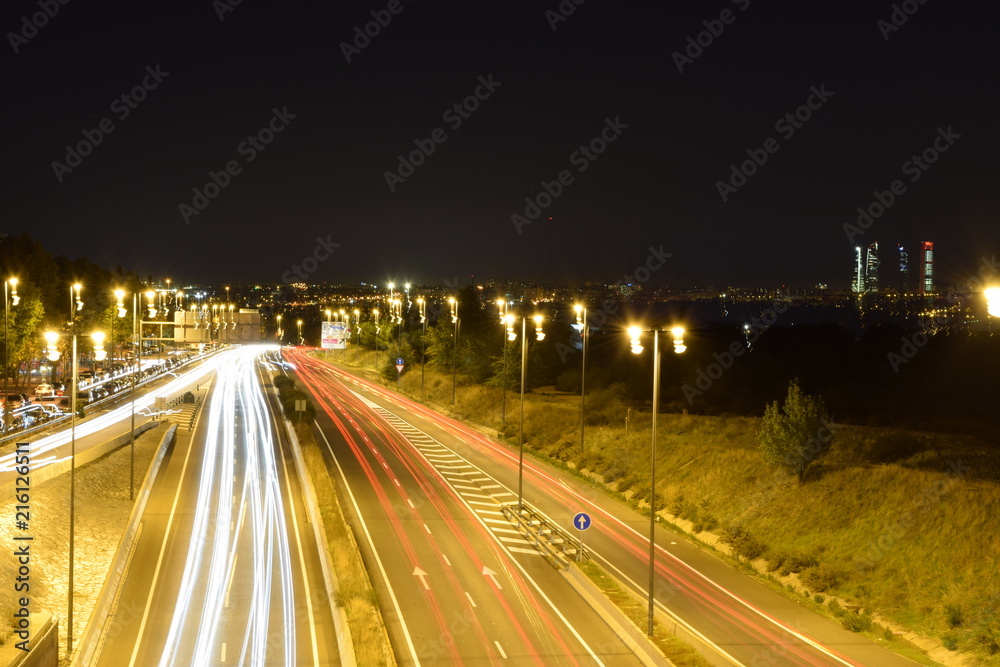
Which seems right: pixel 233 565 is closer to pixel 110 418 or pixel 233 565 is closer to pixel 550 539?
pixel 550 539

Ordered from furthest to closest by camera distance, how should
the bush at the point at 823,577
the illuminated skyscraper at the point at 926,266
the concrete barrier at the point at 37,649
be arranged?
the illuminated skyscraper at the point at 926,266 < the bush at the point at 823,577 < the concrete barrier at the point at 37,649

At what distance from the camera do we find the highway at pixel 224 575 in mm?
16828

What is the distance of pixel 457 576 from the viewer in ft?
67.7

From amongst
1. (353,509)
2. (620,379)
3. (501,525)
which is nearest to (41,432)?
(353,509)

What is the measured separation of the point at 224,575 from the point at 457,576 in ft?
20.4

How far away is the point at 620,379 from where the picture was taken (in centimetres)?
6744

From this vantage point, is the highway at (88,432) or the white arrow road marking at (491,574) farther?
the highway at (88,432)

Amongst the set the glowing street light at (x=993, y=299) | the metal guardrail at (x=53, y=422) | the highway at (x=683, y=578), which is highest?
the glowing street light at (x=993, y=299)

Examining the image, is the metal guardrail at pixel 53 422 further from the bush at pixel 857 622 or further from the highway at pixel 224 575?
the bush at pixel 857 622

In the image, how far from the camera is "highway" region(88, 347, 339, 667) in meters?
16.8

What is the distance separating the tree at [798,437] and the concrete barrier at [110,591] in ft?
65.8

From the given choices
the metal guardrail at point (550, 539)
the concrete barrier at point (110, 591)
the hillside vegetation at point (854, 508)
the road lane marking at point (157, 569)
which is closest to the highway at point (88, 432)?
the road lane marking at point (157, 569)

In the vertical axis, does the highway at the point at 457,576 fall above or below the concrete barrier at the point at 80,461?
below

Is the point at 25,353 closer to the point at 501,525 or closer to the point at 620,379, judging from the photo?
the point at 501,525
